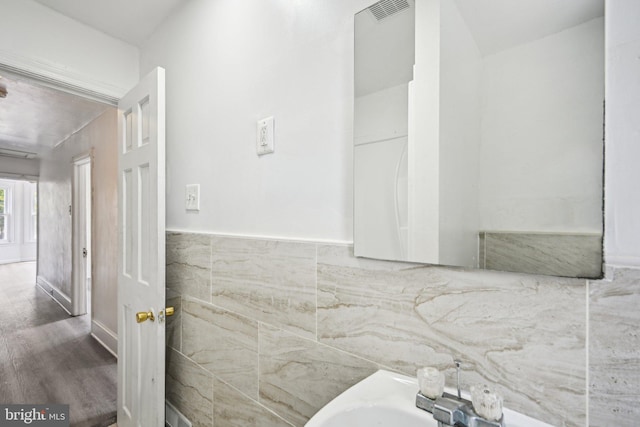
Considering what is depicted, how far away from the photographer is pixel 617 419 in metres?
0.50

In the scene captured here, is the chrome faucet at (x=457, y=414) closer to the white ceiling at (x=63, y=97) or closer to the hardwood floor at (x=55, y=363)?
the white ceiling at (x=63, y=97)

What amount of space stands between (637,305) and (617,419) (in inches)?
8.1

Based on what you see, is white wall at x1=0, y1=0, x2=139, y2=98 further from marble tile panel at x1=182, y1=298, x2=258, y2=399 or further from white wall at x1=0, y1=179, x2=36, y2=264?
white wall at x1=0, y1=179, x2=36, y2=264

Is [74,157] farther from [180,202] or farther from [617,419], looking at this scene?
[617,419]

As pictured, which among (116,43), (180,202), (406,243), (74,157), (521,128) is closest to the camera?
(521,128)

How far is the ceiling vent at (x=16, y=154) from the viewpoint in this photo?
180 inches

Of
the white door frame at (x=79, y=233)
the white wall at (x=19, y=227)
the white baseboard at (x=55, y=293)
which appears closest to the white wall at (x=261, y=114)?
the white door frame at (x=79, y=233)

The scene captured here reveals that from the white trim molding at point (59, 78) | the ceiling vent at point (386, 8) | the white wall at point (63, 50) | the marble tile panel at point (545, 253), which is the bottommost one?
the marble tile panel at point (545, 253)

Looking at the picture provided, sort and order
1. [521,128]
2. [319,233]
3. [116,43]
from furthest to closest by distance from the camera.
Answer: [116,43], [319,233], [521,128]

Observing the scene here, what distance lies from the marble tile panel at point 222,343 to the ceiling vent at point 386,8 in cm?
110

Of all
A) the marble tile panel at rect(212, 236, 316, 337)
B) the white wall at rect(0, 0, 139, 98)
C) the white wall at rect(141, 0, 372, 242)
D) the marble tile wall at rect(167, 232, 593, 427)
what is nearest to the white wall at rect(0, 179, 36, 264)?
the white wall at rect(0, 0, 139, 98)

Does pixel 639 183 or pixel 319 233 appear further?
pixel 319 233

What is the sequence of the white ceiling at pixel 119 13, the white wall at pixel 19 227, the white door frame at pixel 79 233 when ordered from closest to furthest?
1. the white ceiling at pixel 119 13
2. the white door frame at pixel 79 233
3. the white wall at pixel 19 227

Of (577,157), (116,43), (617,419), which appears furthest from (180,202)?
(617,419)
